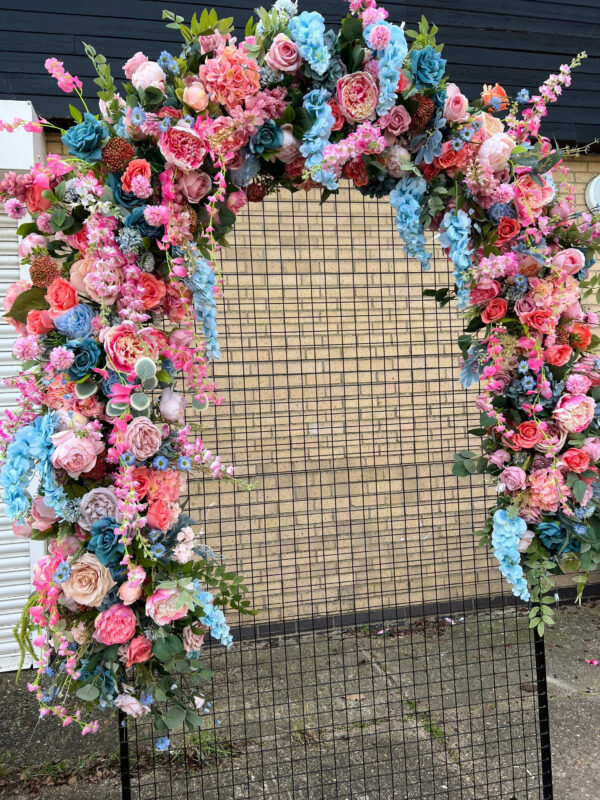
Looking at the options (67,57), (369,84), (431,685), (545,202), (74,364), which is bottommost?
(431,685)

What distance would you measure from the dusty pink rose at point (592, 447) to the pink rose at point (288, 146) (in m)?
1.23

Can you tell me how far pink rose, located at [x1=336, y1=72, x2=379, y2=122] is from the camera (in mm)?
1587

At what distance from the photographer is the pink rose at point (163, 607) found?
1435 millimetres

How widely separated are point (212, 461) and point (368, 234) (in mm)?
2987

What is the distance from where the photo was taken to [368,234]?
4.18 meters

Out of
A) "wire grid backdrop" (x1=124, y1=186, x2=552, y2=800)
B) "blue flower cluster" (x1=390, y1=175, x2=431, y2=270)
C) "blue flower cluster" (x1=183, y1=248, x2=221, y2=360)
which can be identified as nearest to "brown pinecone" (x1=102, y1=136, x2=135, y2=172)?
"blue flower cluster" (x1=183, y1=248, x2=221, y2=360)

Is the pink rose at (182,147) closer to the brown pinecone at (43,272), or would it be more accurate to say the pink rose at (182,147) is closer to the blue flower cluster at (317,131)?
the blue flower cluster at (317,131)

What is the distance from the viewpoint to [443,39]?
12.7 feet

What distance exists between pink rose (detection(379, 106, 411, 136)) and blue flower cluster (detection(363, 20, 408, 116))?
4cm

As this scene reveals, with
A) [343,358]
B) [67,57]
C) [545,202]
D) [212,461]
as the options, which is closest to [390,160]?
[545,202]

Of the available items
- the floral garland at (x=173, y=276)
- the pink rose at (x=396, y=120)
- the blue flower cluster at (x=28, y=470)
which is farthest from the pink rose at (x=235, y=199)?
the blue flower cluster at (x=28, y=470)

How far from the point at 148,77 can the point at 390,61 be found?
0.63m

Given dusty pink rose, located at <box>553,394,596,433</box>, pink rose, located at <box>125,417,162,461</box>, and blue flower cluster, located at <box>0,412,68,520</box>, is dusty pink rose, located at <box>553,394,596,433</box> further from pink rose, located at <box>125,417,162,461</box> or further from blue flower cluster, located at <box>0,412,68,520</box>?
blue flower cluster, located at <box>0,412,68,520</box>

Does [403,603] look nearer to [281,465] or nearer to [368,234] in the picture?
[281,465]
